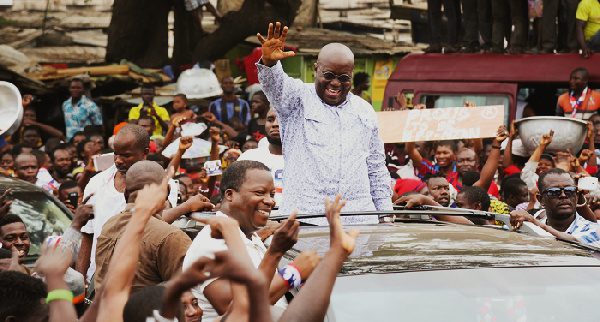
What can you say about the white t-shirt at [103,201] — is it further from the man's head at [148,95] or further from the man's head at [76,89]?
the man's head at [76,89]

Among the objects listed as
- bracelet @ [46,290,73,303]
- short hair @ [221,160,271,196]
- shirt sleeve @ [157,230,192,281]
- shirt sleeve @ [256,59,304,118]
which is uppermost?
shirt sleeve @ [256,59,304,118]

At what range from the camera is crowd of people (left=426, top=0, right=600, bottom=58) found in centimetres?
1152

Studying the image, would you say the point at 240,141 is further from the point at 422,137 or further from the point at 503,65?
the point at 503,65

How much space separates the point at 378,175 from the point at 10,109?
6.13 meters

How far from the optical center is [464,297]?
3736 millimetres

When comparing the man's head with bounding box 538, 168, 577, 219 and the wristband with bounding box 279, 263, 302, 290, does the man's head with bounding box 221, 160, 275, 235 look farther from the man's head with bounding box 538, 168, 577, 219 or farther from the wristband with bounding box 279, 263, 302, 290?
the man's head with bounding box 538, 168, 577, 219

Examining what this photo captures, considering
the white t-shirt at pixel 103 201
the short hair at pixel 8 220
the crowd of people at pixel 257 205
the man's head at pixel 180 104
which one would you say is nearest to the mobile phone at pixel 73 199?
the crowd of people at pixel 257 205

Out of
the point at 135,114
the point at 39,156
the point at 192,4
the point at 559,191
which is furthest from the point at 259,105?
the point at 559,191

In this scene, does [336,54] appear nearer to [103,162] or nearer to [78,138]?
[103,162]

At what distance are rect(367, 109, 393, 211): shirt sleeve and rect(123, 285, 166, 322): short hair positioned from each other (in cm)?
251

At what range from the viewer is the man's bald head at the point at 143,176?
4.86 meters

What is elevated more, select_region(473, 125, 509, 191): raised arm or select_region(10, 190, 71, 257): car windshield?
select_region(473, 125, 509, 191): raised arm

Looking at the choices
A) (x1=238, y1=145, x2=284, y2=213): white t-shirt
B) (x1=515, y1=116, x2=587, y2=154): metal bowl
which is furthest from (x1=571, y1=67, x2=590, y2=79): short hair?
(x1=238, y1=145, x2=284, y2=213): white t-shirt

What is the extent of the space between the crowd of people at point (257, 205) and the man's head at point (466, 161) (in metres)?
0.01
